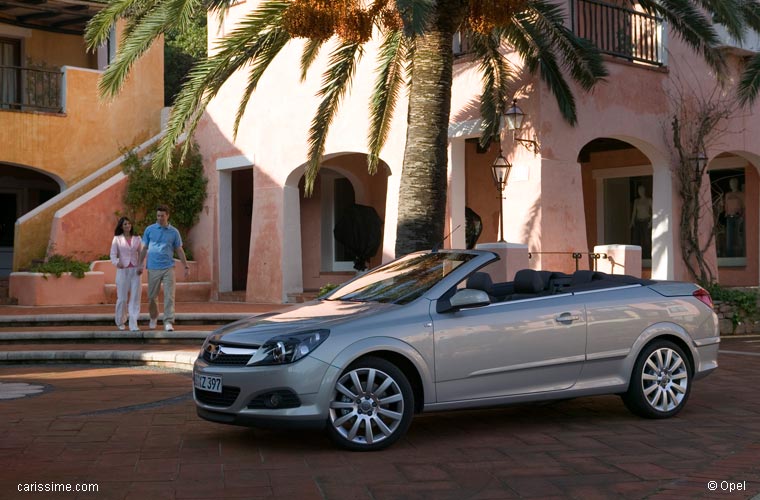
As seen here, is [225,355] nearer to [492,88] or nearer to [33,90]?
[492,88]

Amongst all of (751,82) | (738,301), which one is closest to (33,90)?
(751,82)

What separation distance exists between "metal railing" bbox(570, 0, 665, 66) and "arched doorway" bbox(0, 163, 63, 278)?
14.0 metres

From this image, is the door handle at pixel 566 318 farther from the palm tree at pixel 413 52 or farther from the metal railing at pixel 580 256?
the metal railing at pixel 580 256

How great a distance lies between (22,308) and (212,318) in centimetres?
470

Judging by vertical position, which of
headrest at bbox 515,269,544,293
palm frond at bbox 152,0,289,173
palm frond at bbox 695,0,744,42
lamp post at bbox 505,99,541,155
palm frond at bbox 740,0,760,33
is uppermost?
palm frond at bbox 740,0,760,33

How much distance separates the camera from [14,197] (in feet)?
84.8

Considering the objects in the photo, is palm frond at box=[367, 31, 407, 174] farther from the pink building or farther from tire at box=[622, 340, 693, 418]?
tire at box=[622, 340, 693, 418]

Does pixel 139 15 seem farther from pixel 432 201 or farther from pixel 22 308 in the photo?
pixel 22 308

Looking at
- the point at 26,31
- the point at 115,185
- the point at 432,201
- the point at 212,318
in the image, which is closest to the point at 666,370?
the point at 432,201

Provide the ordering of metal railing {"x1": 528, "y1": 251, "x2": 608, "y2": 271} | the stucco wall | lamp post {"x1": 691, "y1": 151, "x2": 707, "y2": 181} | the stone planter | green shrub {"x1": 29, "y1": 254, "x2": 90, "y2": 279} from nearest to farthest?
metal railing {"x1": 528, "y1": 251, "x2": 608, "y2": 271} → lamp post {"x1": 691, "y1": 151, "x2": 707, "y2": 181} → the stone planter → green shrub {"x1": 29, "y1": 254, "x2": 90, "y2": 279} → the stucco wall

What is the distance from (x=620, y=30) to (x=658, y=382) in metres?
11.1

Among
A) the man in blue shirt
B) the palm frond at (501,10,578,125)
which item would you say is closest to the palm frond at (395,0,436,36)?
the palm frond at (501,10,578,125)

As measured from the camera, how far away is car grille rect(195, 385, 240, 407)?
6.82 m

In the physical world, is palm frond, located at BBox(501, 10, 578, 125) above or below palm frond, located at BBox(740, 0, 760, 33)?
below
